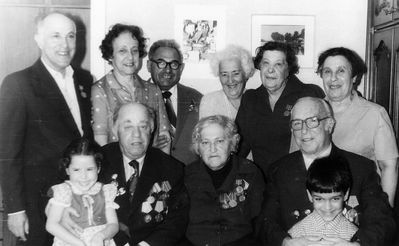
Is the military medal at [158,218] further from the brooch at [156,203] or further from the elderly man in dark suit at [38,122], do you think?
the elderly man in dark suit at [38,122]

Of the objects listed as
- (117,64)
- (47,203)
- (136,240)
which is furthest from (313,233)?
(117,64)

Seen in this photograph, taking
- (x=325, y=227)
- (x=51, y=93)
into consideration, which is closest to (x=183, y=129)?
(x=51, y=93)

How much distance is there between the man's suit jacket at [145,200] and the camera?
2355 millimetres

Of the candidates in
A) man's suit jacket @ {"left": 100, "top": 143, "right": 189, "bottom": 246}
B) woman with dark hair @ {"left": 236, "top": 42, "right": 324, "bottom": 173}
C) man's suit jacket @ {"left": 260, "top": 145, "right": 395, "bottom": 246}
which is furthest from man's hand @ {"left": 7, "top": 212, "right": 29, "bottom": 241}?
woman with dark hair @ {"left": 236, "top": 42, "right": 324, "bottom": 173}

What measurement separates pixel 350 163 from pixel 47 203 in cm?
156

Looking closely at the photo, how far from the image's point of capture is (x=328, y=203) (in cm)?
213

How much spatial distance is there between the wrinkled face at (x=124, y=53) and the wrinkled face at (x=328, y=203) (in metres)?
1.34

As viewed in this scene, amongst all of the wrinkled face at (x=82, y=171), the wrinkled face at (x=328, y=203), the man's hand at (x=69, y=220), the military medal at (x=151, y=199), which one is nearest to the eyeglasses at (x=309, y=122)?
the wrinkled face at (x=328, y=203)

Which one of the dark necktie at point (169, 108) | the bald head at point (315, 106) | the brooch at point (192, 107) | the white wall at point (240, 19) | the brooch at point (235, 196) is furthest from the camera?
Result: the white wall at point (240, 19)

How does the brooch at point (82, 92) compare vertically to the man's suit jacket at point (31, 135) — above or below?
Answer: above

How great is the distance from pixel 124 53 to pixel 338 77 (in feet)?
4.24

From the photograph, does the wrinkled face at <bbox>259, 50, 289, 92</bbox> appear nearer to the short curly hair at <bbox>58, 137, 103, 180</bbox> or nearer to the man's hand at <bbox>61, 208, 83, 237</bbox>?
the short curly hair at <bbox>58, 137, 103, 180</bbox>

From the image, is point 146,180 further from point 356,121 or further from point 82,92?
point 356,121

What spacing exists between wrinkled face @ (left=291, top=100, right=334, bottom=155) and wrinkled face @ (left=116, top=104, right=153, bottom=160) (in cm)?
79
